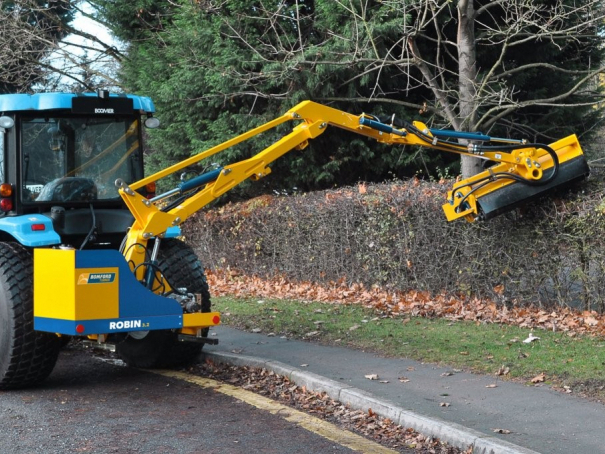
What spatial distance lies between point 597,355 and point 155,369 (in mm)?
4334

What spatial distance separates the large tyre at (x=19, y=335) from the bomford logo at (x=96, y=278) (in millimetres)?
795

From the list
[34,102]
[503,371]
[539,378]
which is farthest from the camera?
[34,102]

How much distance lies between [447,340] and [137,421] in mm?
3725

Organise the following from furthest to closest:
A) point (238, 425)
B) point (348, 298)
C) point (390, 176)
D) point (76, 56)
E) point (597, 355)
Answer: point (76, 56) → point (390, 176) → point (348, 298) → point (597, 355) → point (238, 425)

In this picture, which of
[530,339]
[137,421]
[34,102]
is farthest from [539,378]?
[34,102]

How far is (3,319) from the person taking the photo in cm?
752

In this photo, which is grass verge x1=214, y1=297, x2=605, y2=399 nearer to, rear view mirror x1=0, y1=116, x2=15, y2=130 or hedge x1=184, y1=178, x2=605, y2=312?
hedge x1=184, y1=178, x2=605, y2=312

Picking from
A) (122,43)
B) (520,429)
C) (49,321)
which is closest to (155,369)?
(49,321)

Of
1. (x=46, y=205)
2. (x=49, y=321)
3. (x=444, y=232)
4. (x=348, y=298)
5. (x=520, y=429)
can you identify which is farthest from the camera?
(x=348, y=298)

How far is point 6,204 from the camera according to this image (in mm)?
8367

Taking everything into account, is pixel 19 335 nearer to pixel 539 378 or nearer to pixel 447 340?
pixel 447 340

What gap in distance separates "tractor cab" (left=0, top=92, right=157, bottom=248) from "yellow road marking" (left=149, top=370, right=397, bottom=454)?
1.71 m

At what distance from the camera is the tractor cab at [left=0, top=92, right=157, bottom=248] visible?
8383 mm

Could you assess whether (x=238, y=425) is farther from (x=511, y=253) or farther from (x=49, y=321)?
(x=511, y=253)
